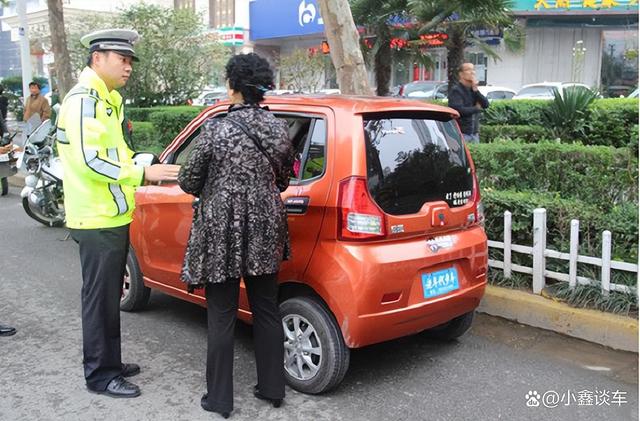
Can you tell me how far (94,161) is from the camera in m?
3.37

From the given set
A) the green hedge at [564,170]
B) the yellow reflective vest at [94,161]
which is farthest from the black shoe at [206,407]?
the green hedge at [564,170]

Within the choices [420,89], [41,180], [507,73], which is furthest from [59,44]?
[507,73]

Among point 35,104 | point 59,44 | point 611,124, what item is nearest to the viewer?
point 611,124

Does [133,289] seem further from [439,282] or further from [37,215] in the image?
[37,215]

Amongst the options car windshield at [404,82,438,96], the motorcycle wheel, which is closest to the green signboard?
car windshield at [404,82,438,96]

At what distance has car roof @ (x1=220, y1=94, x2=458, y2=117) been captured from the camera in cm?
368

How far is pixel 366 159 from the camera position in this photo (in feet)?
11.6

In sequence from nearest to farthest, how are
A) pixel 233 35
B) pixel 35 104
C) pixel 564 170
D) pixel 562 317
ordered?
1. pixel 562 317
2. pixel 564 170
3. pixel 35 104
4. pixel 233 35

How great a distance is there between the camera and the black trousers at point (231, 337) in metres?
3.34

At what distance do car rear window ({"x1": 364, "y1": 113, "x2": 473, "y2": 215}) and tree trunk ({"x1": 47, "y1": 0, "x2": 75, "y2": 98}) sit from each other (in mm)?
10380

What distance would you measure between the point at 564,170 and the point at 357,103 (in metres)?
2.56

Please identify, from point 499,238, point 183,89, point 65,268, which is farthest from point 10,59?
point 499,238

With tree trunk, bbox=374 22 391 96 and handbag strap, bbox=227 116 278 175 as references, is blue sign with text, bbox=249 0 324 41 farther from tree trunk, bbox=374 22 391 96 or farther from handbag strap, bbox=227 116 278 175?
handbag strap, bbox=227 116 278 175

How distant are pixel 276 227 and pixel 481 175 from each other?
10.1 feet
